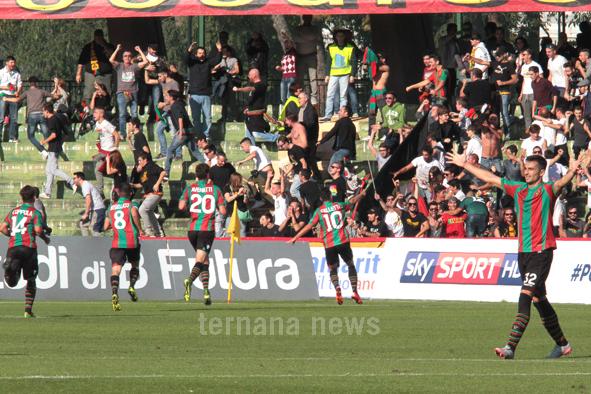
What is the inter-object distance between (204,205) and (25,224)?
3.53 metres

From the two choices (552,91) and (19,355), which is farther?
(552,91)

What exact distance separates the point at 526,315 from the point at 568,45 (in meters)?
19.4

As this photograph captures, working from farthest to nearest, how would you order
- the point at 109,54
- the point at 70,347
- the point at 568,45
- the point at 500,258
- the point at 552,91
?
the point at 109,54 < the point at 568,45 < the point at 552,91 < the point at 500,258 < the point at 70,347

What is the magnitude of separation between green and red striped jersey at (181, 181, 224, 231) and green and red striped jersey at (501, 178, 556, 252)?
9975mm

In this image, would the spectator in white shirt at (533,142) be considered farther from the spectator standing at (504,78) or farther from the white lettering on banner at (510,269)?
the white lettering on banner at (510,269)

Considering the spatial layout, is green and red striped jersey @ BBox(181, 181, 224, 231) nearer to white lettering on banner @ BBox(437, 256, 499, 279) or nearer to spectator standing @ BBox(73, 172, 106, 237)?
white lettering on banner @ BBox(437, 256, 499, 279)

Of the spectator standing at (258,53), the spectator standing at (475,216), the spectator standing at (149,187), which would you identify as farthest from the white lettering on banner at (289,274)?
the spectator standing at (258,53)

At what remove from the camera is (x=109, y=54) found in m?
34.3

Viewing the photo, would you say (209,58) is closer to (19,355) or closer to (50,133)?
(50,133)

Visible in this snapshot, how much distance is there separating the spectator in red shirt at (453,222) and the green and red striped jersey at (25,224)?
365 inches

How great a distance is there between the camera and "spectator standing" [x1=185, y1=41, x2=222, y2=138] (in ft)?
105

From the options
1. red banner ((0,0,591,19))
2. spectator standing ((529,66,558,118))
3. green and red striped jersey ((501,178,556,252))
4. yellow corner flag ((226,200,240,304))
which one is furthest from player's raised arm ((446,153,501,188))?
red banner ((0,0,591,19))

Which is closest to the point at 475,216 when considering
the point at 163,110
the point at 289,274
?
the point at 289,274

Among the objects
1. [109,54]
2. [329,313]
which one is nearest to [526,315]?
[329,313]
